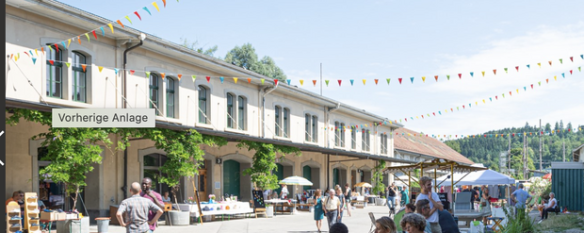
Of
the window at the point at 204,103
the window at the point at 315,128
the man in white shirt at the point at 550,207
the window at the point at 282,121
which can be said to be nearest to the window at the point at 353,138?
the window at the point at 315,128

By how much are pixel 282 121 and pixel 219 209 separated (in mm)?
10281

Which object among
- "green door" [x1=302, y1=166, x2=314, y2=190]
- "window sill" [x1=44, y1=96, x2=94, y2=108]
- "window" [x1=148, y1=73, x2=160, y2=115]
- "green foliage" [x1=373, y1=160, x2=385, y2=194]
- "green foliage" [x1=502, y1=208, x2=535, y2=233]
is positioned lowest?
"green foliage" [x1=373, y1=160, x2=385, y2=194]

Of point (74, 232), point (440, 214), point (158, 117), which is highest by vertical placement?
point (158, 117)

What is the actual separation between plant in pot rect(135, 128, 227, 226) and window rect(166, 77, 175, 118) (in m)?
2.44

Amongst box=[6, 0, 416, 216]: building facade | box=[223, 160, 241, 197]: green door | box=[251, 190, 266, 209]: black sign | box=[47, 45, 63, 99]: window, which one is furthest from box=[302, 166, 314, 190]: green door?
box=[47, 45, 63, 99]: window

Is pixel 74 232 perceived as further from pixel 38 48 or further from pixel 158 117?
pixel 158 117

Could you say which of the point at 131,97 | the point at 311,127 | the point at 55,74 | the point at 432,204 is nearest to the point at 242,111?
the point at 311,127

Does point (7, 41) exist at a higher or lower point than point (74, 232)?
higher

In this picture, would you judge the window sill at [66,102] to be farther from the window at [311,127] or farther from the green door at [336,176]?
the green door at [336,176]

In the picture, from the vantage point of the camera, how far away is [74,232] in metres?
16.6

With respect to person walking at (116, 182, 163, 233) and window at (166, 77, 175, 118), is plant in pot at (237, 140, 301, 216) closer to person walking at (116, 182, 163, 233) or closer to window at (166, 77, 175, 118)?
window at (166, 77, 175, 118)

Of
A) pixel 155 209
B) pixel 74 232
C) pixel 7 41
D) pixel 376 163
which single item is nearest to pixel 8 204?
pixel 74 232

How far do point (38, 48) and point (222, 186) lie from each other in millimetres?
11134

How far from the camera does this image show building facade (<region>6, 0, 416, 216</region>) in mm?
17781
